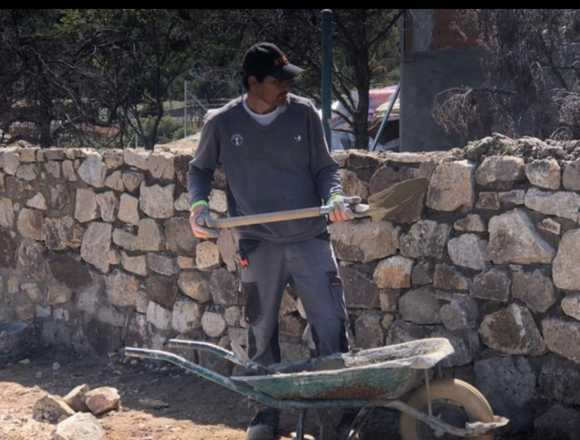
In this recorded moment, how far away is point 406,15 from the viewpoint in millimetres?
12938

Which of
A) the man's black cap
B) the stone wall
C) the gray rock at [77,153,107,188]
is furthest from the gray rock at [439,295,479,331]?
the gray rock at [77,153,107,188]

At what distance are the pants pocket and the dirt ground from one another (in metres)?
0.67

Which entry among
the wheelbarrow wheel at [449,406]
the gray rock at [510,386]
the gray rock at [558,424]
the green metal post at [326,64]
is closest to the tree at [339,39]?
the green metal post at [326,64]

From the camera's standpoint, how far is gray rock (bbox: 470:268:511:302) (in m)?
4.43

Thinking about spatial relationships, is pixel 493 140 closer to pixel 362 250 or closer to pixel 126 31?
pixel 362 250

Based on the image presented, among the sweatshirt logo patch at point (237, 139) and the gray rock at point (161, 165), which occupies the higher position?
the sweatshirt logo patch at point (237, 139)

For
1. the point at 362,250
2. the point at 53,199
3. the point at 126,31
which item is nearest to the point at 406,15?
the point at 126,31

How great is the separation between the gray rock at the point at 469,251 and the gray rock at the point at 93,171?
2731 millimetres

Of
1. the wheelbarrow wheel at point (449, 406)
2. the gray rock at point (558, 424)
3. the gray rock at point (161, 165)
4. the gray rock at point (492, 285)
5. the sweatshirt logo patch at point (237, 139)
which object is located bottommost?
the gray rock at point (558, 424)

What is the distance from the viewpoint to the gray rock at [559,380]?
422cm

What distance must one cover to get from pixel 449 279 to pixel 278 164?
3.53 ft

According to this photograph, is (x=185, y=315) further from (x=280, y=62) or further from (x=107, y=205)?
(x=280, y=62)

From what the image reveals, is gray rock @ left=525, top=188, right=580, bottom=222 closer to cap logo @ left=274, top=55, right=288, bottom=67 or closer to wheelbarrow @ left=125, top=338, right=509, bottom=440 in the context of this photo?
wheelbarrow @ left=125, top=338, right=509, bottom=440

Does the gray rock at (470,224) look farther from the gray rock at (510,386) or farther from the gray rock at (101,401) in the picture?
the gray rock at (101,401)
